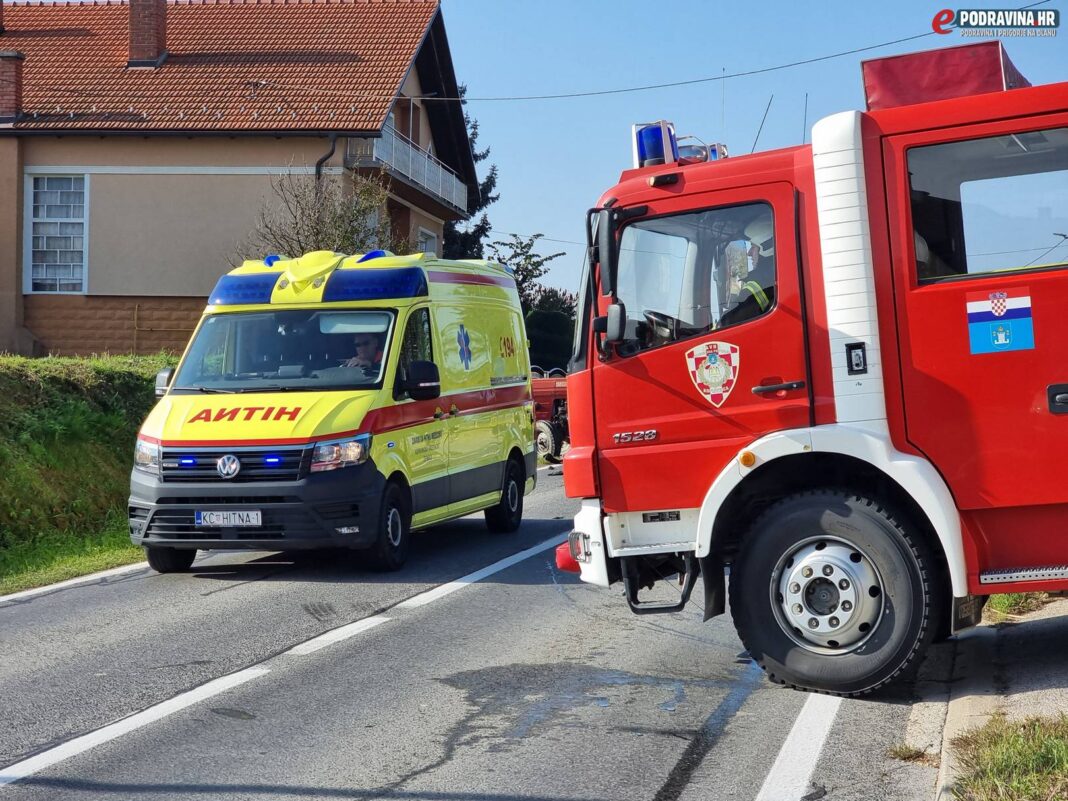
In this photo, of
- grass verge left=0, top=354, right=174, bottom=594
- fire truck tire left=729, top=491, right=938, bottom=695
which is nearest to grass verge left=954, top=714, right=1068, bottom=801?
fire truck tire left=729, top=491, right=938, bottom=695

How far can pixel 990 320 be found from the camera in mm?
6477

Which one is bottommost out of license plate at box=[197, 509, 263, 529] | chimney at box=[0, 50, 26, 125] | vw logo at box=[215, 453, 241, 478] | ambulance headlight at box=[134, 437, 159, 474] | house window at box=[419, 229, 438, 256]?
license plate at box=[197, 509, 263, 529]

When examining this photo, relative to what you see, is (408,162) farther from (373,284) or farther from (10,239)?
(373,284)

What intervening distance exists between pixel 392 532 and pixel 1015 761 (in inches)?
271

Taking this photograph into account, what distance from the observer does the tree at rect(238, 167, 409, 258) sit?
26.4 m

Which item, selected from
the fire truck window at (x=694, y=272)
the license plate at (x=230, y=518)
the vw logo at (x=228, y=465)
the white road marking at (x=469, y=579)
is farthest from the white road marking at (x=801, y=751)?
the vw logo at (x=228, y=465)

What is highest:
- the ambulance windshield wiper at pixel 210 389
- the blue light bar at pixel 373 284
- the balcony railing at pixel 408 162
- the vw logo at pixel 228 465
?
the balcony railing at pixel 408 162

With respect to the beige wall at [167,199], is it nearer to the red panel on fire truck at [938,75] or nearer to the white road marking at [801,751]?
the red panel on fire truck at [938,75]

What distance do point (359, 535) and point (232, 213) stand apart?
2249 cm

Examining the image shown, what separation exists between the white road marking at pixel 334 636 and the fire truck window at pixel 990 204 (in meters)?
3.98

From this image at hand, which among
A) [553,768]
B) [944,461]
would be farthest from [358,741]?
[944,461]

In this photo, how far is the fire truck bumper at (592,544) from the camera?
7.30 meters

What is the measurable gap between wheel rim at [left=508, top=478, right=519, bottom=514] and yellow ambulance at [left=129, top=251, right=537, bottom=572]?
1.19ft

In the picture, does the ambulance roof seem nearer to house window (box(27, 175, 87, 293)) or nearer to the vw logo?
the vw logo
